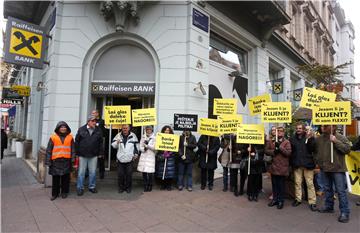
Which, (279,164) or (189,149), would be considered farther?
(189,149)

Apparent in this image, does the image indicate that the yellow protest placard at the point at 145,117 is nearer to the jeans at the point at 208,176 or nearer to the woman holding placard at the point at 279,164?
the jeans at the point at 208,176

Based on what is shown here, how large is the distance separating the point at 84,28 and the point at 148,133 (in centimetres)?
393

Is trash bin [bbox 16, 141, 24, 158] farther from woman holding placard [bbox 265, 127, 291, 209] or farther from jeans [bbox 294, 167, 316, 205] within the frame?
jeans [bbox 294, 167, 316, 205]

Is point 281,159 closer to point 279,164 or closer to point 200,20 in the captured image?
point 279,164

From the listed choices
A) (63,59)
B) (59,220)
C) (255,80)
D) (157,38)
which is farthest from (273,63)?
(59,220)

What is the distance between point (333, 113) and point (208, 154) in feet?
10.2

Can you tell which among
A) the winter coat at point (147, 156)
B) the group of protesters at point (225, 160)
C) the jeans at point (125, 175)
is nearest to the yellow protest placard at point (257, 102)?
the group of protesters at point (225, 160)

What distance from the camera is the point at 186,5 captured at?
7.86 metres

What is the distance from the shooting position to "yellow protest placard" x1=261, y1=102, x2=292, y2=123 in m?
5.81

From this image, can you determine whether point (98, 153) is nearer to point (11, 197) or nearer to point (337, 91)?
point (11, 197)

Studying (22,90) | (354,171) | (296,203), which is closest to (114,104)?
(296,203)

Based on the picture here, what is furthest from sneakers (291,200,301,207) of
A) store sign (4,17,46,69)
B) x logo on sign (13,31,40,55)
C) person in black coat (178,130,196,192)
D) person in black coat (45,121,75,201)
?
x logo on sign (13,31,40,55)

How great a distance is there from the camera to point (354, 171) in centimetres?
579

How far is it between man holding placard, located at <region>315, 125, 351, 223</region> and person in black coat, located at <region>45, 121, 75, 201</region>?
5.55 meters
